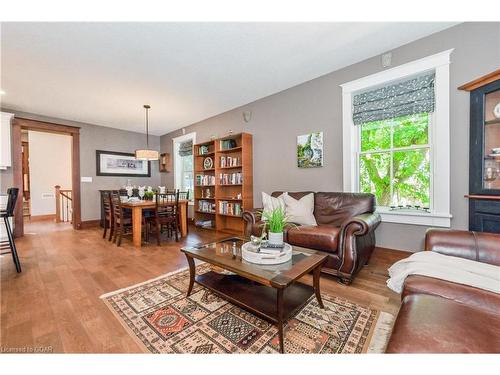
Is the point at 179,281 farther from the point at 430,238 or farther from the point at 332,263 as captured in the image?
the point at 430,238

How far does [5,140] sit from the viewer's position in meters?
3.88

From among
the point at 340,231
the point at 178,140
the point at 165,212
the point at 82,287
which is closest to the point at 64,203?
the point at 178,140

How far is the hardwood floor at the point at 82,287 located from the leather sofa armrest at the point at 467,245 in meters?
0.60

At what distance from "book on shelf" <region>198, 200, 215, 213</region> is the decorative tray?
3.13 metres

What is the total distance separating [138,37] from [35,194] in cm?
677

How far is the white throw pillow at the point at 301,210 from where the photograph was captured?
2.81 meters

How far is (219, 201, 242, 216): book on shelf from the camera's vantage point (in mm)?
4196

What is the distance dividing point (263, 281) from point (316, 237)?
45.1 inches

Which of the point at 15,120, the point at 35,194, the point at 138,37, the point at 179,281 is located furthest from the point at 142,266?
the point at 35,194

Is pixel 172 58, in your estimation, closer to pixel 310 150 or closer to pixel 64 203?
pixel 310 150

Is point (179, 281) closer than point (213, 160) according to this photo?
Yes

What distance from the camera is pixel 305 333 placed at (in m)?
1.41

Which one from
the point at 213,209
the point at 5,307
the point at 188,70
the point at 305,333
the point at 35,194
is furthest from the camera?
the point at 35,194
